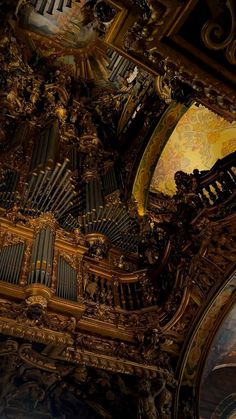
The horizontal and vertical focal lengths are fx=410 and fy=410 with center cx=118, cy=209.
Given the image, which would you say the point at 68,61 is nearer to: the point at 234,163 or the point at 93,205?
the point at 93,205

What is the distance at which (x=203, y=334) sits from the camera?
561 cm

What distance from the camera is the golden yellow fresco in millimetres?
9516

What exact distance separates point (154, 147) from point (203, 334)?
4.77 m

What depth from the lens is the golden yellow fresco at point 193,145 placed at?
9.52 m

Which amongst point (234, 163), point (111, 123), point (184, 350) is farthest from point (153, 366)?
point (111, 123)

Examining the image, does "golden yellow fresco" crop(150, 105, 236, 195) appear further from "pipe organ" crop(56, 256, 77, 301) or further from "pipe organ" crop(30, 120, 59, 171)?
"pipe organ" crop(56, 256, 77, 301)

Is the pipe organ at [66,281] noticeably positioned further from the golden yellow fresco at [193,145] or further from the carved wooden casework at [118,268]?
the golden yellow fresco at [193,145]

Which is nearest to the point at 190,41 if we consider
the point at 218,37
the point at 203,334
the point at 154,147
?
the point at 218,37

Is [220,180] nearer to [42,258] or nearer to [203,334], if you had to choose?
[203,334]

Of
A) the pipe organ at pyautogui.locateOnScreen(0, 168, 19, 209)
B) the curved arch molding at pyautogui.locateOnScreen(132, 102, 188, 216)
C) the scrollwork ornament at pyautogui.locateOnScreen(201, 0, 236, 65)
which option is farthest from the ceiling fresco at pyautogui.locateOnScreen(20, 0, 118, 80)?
the scrollwork ornament at pyautogui.locateOnScreen(201, 0, 236, 65)

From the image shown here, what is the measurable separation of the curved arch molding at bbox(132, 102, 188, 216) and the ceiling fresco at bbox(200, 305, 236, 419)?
12.2 ft

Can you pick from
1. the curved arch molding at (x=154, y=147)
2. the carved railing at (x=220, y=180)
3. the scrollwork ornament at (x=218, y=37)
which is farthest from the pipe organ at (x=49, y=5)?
the scrollwork ornament at (x=218, y=37)

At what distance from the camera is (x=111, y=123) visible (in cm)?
1134

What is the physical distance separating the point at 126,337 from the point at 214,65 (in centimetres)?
396
